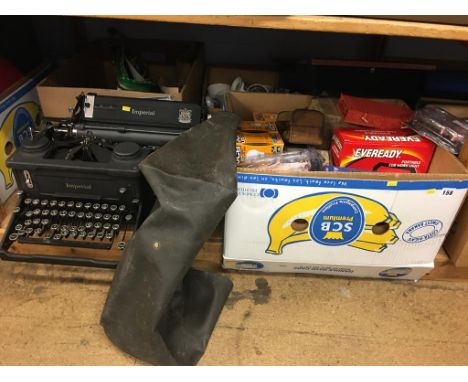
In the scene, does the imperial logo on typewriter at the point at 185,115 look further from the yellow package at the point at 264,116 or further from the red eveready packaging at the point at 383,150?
the red eveready packaging at the point at 383,150

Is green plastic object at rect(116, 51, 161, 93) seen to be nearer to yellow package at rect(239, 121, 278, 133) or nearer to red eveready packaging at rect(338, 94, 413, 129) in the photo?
yellow package at rect(239, 121, 278, 133)

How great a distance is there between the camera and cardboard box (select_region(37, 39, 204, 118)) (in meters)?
0.95

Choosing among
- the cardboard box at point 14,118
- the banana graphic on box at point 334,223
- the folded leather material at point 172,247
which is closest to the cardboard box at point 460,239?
the banana graphic on box at point 334,223

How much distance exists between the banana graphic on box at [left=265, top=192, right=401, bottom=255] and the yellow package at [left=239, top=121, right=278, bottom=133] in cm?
26

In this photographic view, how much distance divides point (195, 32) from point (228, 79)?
8.2 inches

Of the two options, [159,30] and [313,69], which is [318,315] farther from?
[159,30]

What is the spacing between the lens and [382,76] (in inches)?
43.3

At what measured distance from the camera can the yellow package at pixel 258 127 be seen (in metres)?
0.92

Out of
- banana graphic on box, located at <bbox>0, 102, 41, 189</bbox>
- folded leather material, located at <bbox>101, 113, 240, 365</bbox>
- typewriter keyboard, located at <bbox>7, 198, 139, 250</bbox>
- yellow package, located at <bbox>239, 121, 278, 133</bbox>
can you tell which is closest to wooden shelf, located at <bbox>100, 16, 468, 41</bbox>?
folded leather material, located at <bbox>101, 113, 240, 365</bbox>

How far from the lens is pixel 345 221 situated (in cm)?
75

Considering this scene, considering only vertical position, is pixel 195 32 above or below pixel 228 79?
above
